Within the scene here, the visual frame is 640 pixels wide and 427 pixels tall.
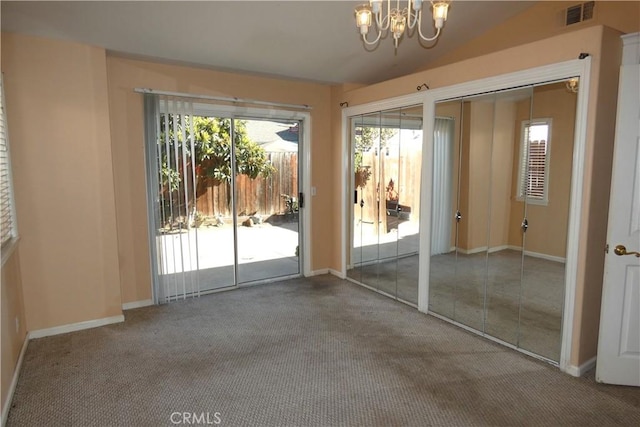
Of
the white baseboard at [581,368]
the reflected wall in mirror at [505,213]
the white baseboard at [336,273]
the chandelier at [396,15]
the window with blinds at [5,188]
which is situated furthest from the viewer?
the white baseboard at [336,273]

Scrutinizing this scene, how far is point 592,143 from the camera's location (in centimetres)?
250

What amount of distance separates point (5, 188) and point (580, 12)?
4.93m

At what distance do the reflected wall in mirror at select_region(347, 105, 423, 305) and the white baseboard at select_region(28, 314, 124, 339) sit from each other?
8.92ft

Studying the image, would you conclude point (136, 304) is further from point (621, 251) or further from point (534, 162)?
point (621, 251)

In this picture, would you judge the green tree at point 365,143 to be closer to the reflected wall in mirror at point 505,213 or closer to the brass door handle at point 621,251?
the reflected wall in mirror at point 505,213

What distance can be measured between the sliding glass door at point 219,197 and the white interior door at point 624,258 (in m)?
3.30

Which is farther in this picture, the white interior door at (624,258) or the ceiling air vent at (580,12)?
the ceiling air vent at (580,12)

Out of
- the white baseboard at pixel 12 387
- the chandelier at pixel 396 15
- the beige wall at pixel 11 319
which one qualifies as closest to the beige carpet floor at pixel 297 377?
the white baseboard at pixel 12 387

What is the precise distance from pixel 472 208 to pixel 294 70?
2.38 m

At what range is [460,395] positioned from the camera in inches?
96.8

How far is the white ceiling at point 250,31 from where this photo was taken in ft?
9.46

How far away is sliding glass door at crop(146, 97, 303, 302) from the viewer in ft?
12.8

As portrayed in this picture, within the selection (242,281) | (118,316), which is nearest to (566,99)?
(242,281)

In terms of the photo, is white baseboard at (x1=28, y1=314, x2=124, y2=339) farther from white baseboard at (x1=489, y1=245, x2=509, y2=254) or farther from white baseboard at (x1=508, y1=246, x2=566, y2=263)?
white baseboard at (x1=508, y1=246, x2=566, y2=263)
